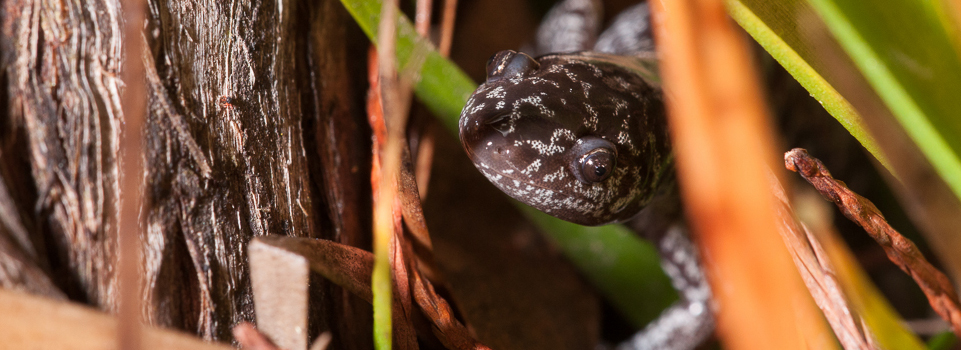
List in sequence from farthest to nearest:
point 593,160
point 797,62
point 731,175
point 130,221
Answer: point 593,160
point 797,62
point 130,221
point 731,175

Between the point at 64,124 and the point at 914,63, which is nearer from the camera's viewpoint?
the point at 914,63

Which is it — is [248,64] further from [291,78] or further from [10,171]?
[10,171]

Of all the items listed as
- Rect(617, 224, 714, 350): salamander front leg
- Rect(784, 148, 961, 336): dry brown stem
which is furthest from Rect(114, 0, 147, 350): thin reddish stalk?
Rect(617, 224, 714, 350): salamander front leg

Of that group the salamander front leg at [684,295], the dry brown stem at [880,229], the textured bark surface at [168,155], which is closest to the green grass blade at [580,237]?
the salamander front leg at [684,295]

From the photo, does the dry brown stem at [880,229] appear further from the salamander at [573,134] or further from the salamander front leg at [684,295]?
the salamander front leg at [684,295]

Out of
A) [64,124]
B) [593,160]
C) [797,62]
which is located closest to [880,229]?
[797,62]

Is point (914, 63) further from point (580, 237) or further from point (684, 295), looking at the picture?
point (684, 295)
